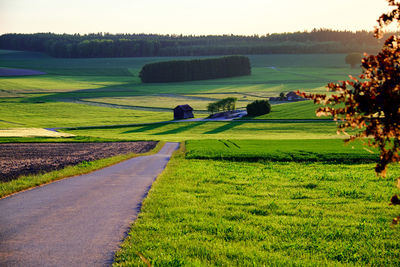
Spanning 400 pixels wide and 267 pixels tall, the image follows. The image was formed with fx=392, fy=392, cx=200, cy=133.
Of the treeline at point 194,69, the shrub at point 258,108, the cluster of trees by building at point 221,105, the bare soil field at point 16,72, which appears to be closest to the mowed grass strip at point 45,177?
the shrub at point 258,108

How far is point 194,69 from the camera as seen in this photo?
17362 cm

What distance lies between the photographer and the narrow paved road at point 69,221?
1015 cm

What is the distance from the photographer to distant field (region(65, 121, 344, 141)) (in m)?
67.7

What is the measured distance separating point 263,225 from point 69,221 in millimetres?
6442

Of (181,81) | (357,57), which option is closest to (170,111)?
(181,81)

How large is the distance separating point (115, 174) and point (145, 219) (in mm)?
11562

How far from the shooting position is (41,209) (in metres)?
14.8

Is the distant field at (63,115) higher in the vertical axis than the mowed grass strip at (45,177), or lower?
lower

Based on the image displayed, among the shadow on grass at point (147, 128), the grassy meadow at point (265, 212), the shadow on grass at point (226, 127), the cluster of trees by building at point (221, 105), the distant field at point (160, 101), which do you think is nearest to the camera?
the grassy meadow at point (265, 212)

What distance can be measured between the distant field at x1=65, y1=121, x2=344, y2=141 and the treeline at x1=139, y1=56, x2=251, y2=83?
8502cm

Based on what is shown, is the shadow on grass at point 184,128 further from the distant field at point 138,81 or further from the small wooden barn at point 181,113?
the distant field at point 138,81

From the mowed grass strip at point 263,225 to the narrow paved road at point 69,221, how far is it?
0.70 m

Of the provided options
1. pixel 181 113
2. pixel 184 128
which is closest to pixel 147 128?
pixel 184 128

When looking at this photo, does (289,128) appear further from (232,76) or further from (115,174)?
(232,76)
